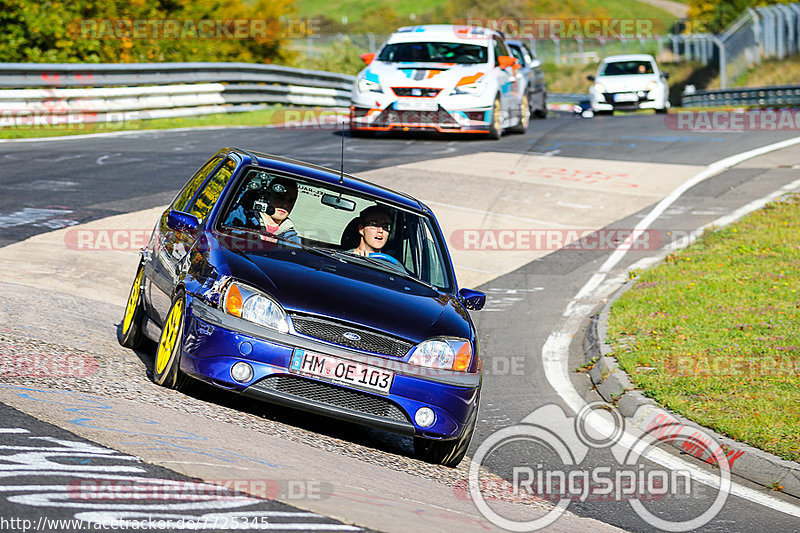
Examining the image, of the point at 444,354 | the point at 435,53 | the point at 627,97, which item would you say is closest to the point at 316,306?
the point at 444,354

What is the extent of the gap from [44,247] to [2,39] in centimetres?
1822

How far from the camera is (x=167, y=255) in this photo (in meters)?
7.35

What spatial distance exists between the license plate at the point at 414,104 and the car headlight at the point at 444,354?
13750mm

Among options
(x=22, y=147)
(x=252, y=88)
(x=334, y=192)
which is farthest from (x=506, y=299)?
(x=252, y=88)

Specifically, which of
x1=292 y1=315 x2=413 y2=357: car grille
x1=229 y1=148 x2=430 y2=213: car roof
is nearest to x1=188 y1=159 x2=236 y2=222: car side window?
x1=229 y1=148 x2=430 y2=213: car roof

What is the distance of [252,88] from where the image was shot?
28.5 metres

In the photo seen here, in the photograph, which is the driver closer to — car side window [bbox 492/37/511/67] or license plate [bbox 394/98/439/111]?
license plate [bbox 394/98/439/111]

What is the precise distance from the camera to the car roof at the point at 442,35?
2111 cm

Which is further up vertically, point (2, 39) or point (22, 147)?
point (2, 39)

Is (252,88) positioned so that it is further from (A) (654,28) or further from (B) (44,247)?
(A) (654,28)

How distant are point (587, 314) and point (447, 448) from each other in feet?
18.5

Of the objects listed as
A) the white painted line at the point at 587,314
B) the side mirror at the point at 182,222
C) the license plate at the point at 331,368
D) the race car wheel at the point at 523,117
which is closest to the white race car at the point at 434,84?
the race car wheel at the point at 523,117

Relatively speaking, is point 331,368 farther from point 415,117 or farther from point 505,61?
point 505,61

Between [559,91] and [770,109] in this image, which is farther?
[559,91]
